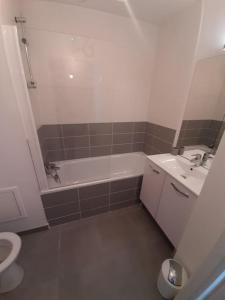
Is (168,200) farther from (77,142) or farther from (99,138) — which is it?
(77,142)

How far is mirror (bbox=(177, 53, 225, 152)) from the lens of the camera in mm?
1388

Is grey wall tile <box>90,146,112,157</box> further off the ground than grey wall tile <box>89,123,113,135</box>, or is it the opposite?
grey wall tile <box>89,123,113,135</box>

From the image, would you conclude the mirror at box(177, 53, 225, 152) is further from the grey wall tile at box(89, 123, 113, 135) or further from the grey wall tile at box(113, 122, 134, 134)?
the grey wall tile at box(89, 123, 113, 135)

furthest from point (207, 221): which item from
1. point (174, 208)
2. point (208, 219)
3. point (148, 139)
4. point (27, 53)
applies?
point (27, 53)

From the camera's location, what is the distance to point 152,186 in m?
1.64

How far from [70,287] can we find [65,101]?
1944 mm

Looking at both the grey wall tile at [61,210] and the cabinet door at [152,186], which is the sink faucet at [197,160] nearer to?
the cabinet door at [152,186]

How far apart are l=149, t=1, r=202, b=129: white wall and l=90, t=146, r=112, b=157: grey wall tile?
860mm

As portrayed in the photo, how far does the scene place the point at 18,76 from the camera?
108 centimetres

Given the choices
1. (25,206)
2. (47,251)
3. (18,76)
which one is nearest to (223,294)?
(47,251)

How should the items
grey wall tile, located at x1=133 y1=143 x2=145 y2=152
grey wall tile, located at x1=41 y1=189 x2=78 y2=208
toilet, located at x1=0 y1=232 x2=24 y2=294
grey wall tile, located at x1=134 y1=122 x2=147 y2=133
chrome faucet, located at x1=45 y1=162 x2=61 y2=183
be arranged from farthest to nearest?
grey wall tile, located at x1=133 y1=143 x2=145 y2=152 < grey wall tile, located at x1=134 y1=122 x2=147 y2=133 < chrome faucet, located at x1=45 y1=162 x2=61 y2=183 < grey wall tile, located at x1=41 y1=189 x2=78 y2=208 < toilet, located at x1=0 y1=232 x2=24 y2=294

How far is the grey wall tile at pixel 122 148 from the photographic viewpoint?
2.38 m

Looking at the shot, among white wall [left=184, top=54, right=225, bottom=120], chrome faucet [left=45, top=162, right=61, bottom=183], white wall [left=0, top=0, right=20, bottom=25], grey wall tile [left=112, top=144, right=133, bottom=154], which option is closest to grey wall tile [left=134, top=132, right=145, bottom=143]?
grey wall tile [left=112, top=144, right=133, bottom=154]

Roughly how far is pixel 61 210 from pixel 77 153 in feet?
2.80
